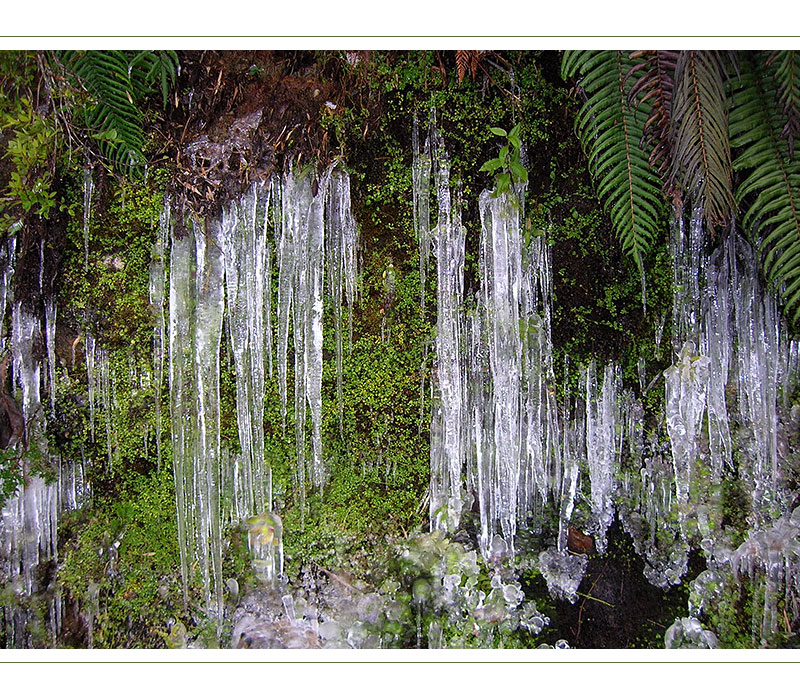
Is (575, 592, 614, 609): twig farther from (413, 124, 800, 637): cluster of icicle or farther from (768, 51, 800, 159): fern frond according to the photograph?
(768, 51, 800, 159): fern frond

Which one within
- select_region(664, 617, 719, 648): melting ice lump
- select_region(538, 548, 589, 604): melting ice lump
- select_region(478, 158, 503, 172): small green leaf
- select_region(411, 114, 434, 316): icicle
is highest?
select_region(478, 158, 503, 172): small green leaf

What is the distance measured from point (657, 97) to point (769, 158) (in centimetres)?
50

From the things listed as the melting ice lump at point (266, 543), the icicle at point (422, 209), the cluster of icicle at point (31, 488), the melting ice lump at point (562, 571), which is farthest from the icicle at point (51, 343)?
the melting ice lump at point (562, 571)

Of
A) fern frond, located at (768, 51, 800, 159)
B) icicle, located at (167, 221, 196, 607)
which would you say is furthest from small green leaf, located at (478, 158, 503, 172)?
icicle, located at (167, 221, 196, 607)

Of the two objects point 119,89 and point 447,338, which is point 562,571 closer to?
point 447,338

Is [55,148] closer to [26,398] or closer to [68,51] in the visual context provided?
[68,51]

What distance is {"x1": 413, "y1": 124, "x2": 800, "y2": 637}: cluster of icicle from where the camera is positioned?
229 cm

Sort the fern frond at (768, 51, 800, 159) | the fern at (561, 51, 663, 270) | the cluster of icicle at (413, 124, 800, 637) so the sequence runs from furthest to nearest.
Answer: the cluster of icicle at (413, 124, 800, 637)
the fern at (561, 51, 663, 270)
the fern frond at (768, 51, 800, 159)

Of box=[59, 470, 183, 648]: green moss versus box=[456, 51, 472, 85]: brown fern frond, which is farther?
box=[59, 470, 183, 648]: green moss

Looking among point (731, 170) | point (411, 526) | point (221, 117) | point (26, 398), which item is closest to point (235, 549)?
point (411, 526)

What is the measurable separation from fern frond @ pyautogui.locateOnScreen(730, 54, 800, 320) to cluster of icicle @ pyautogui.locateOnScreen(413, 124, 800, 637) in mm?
215

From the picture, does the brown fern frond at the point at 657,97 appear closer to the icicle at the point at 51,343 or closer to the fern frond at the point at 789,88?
the fern frond at the point at 789,88

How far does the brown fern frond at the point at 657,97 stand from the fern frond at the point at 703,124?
3cm

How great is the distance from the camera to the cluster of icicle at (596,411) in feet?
7.52
